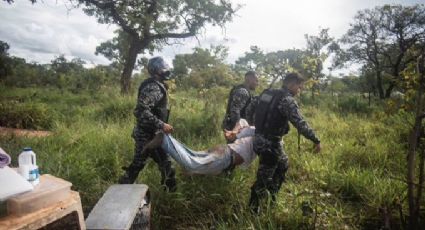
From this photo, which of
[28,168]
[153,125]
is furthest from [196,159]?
[28,168]

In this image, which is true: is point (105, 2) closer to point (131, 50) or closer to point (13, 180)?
point (131, 50)

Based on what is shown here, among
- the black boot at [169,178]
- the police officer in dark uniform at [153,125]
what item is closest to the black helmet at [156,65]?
the police officer in dark uniform at [153,125]

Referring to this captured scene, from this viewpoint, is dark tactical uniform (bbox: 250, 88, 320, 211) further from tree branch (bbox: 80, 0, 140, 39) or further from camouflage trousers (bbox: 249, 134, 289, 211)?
tree branch (bbox: 80, 0, 140, 39)

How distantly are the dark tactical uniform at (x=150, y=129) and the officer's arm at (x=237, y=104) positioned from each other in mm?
1237

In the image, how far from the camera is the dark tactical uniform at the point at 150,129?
4148 millimetres

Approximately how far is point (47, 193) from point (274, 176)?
2.97m

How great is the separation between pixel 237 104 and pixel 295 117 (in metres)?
1.49

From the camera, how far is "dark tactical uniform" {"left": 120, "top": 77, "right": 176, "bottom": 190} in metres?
4.15

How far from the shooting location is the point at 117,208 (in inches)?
98.9

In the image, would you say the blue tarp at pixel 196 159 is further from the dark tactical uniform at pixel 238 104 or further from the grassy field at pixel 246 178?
the dark tactical uniform at pixel 238 104

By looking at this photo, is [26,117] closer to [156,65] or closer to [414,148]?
[156,65]

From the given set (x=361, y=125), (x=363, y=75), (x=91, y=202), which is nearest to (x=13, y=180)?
(x=91, y=202)

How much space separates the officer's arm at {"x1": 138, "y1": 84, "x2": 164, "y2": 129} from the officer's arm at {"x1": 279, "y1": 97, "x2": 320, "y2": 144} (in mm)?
1477

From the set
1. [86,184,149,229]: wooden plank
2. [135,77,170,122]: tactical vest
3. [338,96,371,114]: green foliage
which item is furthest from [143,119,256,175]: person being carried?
[338,96,371,114]: green foliage
